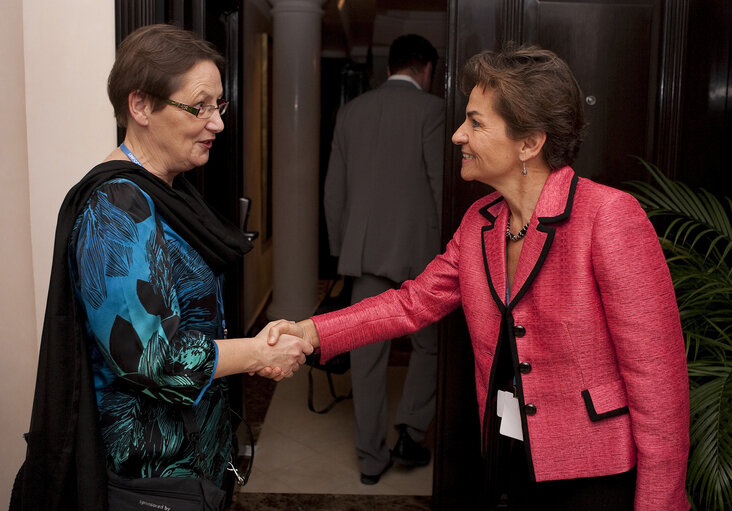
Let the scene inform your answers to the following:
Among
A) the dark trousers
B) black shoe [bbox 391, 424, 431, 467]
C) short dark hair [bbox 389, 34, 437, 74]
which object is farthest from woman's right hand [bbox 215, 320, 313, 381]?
short dark hair [bbox 389, 34, 437, 74]

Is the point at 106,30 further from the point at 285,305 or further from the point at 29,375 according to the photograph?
the point at 285,305

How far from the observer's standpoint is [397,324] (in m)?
2.15

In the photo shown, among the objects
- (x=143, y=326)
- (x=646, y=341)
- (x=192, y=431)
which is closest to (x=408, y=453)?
(x=192, y=431)

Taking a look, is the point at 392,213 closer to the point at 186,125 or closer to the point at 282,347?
the point at 282,347

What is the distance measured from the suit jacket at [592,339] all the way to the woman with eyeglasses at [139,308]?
0.66m

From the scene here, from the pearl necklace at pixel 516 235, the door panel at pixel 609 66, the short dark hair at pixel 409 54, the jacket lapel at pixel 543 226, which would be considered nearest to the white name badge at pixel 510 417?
the jacket lapel at pixel 543 226

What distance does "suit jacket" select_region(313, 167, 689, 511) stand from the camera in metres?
1.57

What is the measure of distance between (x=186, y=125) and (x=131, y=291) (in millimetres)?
446

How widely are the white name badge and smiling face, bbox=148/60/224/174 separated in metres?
0.96

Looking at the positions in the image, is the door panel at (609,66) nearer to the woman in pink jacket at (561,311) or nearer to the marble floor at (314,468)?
the woman in pink jacket at (561,311)

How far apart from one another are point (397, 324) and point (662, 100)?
1.43m

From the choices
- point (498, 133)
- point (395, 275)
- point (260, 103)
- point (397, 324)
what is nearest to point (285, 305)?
point (260, 103)

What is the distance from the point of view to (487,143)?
6.00ft

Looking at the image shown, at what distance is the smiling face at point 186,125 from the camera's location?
1.70 metres
